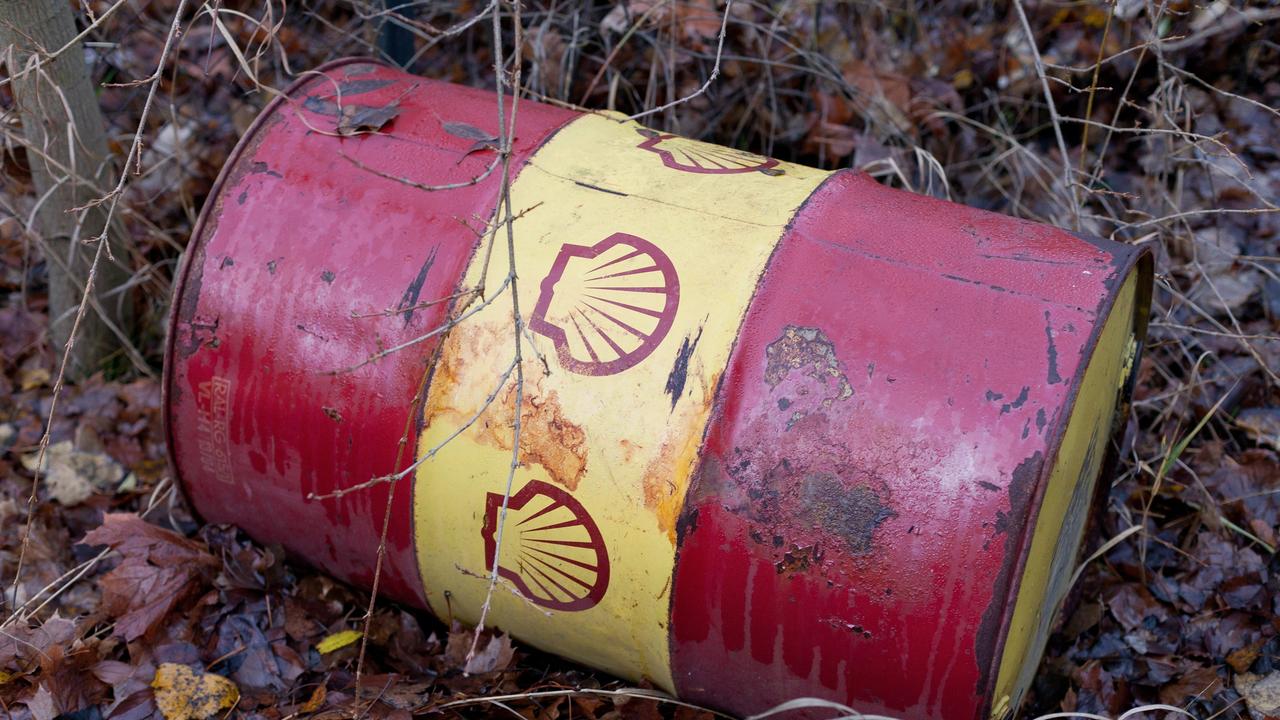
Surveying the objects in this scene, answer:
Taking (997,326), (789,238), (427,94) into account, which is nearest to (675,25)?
(427,94)

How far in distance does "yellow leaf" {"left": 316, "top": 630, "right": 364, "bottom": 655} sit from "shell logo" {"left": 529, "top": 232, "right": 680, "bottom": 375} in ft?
2.94

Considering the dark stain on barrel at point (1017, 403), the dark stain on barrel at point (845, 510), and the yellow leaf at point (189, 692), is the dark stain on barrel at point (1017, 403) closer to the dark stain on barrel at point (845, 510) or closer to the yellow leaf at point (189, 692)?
the dark stain on barrel at point (845, 510)

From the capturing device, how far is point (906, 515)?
5.08 feet

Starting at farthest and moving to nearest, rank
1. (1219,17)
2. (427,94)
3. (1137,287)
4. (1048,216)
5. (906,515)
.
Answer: (1219,17) → (1048,216) → (427,94) → (1137,287) → (906,515)

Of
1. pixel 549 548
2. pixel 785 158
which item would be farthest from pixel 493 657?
pixel 785 158

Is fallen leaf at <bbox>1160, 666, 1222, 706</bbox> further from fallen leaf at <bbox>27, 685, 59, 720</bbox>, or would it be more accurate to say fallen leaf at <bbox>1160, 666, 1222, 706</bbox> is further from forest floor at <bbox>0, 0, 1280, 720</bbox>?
fallen leaf at <bbox>27, 685, 59, 720</bbox>

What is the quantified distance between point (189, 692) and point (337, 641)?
0.97ft

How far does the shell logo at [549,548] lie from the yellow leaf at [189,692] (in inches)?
26.9

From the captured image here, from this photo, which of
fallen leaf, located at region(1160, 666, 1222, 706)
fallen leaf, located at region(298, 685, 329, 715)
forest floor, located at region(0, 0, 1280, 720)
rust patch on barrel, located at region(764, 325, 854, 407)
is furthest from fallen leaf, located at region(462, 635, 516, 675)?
fallen leaf, located at region(1160, 666, 1222, 706)

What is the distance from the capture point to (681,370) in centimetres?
166

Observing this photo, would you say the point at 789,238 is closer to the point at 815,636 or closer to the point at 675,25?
the point at 815,636

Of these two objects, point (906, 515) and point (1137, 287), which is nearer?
point (906, 515)

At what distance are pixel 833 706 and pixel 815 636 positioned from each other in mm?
119

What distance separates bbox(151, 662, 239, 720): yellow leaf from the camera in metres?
2.03
